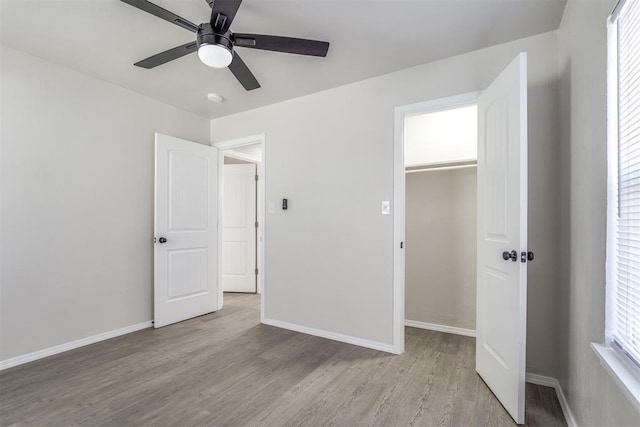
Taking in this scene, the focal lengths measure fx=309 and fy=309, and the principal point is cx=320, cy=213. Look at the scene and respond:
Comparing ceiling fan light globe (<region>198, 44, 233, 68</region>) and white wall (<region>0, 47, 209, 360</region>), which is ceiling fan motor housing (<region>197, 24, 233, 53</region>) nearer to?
ceiling fan light globe (<region>198, 44, 233, 68</region>)

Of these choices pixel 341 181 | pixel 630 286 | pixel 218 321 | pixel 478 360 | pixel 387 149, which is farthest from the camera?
pixel 218 321

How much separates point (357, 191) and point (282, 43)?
1442 millimetres

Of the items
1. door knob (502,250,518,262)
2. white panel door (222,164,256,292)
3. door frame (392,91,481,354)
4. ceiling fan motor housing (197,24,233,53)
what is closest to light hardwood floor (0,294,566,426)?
door frame (392,91,481,354)

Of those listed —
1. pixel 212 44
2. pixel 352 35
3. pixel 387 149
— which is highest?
pixel 352 35

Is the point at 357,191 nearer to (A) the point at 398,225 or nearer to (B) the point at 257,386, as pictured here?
(A) the point at 398,225

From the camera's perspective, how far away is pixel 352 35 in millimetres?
2209

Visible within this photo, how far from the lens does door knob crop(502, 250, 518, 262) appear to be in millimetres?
1783

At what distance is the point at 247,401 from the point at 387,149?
2208 millimetres

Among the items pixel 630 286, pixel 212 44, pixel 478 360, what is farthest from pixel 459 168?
pixel 212 44

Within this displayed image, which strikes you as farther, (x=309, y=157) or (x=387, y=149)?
(x=309, y=157)

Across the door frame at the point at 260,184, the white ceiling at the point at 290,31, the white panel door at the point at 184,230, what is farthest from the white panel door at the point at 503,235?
the white panel door at the point at 184,230

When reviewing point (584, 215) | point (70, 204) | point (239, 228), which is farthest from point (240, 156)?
point (584, 215)

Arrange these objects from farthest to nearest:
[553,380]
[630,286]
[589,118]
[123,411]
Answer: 1. [553,380]
2. [123,411]
3. [589,118]
4. [630,286]

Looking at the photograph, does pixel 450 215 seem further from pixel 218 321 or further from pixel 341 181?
pixel 218 321
